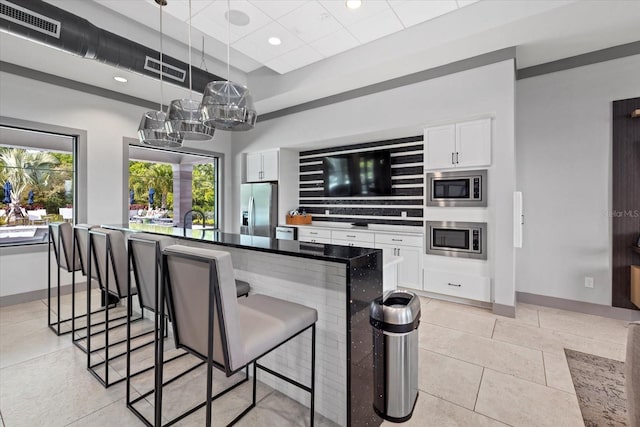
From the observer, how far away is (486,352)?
2.59 m

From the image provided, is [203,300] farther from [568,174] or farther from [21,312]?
[568,174]

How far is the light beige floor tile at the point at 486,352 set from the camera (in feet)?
7.59

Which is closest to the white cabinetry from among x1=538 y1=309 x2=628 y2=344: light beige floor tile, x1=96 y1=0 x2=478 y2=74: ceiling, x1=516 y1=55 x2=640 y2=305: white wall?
x1=516 y1=55 x2=640 y2=305: white wall

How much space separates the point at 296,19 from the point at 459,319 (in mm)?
3676

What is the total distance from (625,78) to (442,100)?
1886 mm

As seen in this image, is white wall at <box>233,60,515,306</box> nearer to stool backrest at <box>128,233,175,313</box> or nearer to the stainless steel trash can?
the stainless steel trash can

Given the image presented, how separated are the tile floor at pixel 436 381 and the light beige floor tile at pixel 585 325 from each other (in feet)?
0.04

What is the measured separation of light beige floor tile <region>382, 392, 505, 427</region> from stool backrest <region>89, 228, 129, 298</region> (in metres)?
2.00

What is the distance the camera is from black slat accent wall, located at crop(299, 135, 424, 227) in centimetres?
452

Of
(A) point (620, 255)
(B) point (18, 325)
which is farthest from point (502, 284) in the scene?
(B) point (18, 325)

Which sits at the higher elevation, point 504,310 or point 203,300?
point 203,300

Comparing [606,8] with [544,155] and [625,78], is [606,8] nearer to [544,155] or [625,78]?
[625,78]

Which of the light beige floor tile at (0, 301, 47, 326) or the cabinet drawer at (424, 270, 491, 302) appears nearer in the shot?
the light beige floor tile at (0, 301, 47, 326)

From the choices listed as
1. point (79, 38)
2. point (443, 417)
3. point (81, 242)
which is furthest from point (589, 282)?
point (79, 38)
